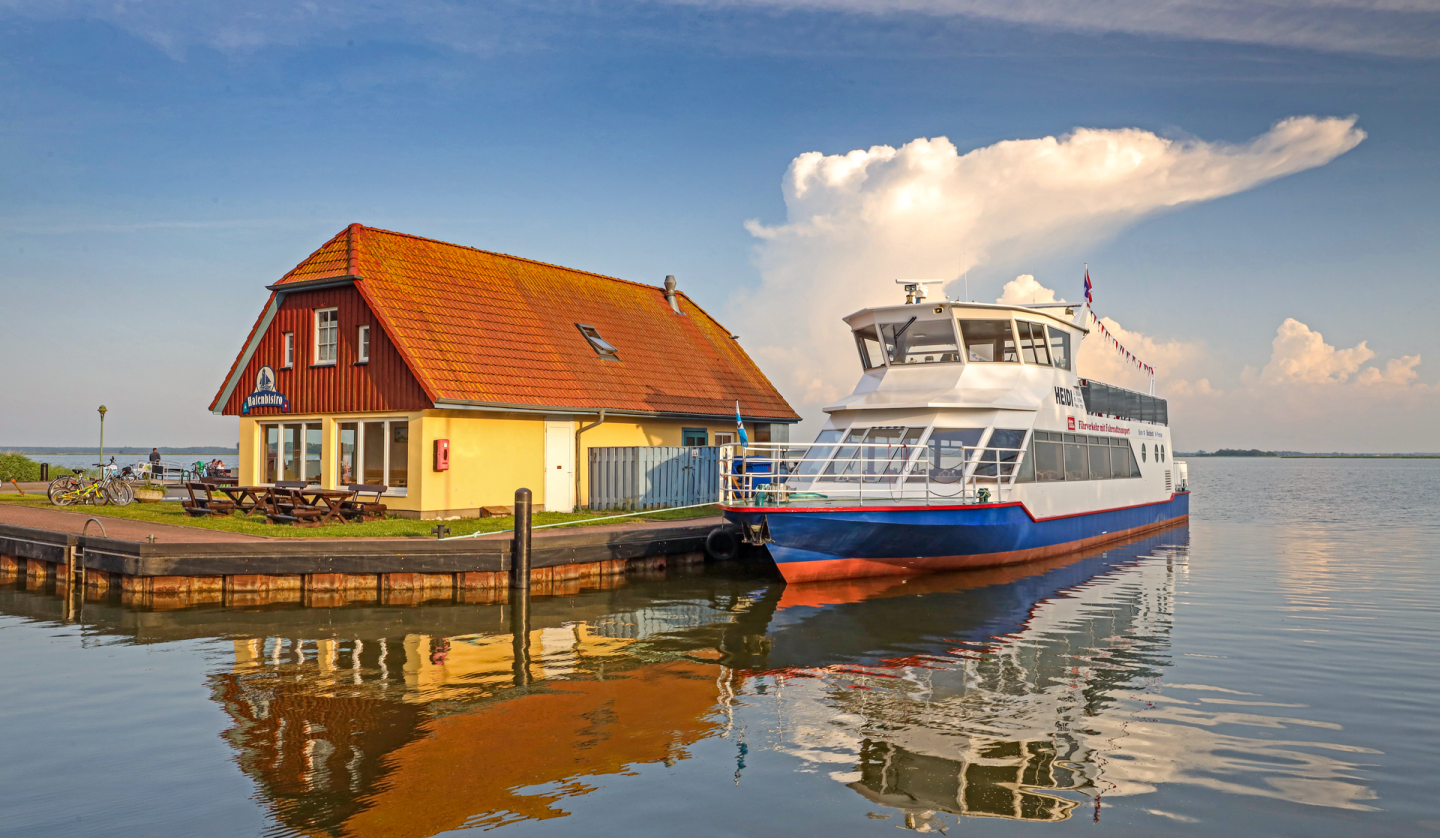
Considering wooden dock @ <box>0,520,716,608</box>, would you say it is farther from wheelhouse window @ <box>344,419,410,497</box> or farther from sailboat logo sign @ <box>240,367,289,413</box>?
sailboat logo sign @ <box>240,367,289,413</box>

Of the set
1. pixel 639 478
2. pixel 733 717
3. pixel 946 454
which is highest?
pixel 946 454

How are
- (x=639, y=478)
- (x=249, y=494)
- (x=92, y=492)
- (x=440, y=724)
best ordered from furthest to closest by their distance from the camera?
1. (x=92, y=492)
2. (x=639, y=478)
3. (x=249, y=494)
4. (x=440, y=724)

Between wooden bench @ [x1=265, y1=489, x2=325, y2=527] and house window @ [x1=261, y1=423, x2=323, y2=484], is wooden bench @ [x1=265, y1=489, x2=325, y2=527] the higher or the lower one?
the lower one

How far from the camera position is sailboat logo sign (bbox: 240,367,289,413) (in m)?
23.2

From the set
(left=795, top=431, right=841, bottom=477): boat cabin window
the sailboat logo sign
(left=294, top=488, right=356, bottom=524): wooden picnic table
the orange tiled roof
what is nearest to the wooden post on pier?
(left=294, top=488, right=356, bottom=524): wooden picnic table

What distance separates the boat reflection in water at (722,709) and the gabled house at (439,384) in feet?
20.1

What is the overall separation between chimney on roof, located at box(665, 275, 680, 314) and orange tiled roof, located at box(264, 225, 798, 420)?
37.6 inches

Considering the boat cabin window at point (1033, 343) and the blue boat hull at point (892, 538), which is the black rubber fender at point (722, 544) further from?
the boat cabin window at point (1033, 343)

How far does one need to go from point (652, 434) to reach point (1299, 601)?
15.6 metres

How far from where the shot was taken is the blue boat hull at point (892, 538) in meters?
15.8

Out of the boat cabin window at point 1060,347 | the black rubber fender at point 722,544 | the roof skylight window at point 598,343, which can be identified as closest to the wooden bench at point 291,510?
the black rubber fender at point 722,544

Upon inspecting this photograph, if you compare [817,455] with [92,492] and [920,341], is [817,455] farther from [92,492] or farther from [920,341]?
[92,492]

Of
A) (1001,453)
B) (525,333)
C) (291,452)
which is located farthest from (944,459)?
(291,452)

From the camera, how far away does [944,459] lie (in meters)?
18.4
